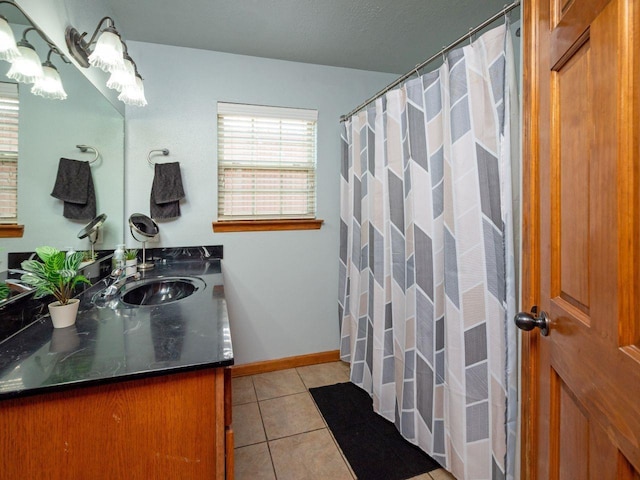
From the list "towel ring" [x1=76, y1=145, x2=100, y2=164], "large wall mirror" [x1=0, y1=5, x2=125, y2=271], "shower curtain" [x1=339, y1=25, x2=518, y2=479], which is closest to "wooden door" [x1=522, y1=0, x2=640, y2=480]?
"shower curtain" [x1=339, y1=25, x2=518, y2=479]

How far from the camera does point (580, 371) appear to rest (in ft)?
2.14

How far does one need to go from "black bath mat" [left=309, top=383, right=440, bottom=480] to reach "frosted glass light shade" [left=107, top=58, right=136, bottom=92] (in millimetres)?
2207

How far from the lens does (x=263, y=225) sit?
231 centimetres

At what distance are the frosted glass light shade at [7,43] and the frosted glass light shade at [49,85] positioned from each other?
12 cm

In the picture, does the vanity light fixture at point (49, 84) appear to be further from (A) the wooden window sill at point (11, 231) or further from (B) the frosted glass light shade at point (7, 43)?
(A) the wooden window sill at point (11, 231)

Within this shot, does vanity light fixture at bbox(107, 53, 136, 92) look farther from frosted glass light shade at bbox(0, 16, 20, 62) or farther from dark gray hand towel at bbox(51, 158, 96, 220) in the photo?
frosted glass light shade at bbox(0, 16, 20, 62)

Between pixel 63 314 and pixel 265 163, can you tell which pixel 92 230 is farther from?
pixel 265 163

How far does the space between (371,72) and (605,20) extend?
7.28ft

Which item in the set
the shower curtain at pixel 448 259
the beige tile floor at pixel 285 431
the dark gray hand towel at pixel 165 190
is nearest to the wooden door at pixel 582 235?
the shower curtain at pixel 448 259

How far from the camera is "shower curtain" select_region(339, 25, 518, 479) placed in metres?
1.15

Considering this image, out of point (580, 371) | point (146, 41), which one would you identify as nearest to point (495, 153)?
point (580, 371)

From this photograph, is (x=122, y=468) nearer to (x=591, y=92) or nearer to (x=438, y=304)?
(x=438, y=304)

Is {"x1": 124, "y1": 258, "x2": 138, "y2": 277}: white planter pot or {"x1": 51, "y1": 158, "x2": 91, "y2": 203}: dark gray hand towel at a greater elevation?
{"x1": 51, "y1": 158, "x2": 91, "y2": 203}: dark gray hand towel

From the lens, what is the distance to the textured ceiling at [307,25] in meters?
1.68
